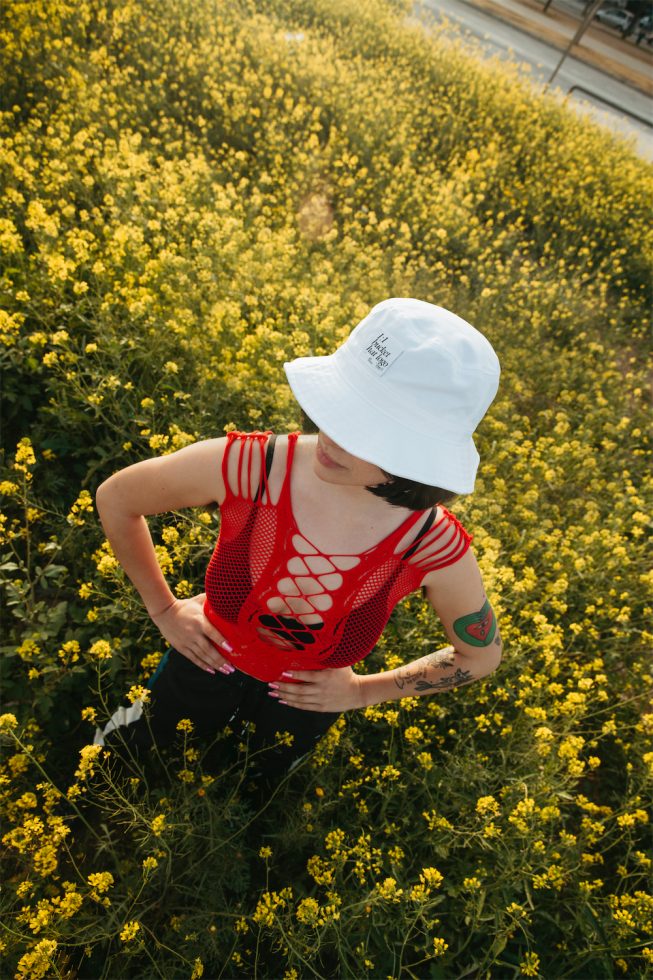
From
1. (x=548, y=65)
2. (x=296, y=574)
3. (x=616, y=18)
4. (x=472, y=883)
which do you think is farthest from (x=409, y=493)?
(x=616, y=18)

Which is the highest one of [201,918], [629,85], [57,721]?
[629,85]

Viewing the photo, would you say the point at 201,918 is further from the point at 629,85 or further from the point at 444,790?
the point at 629,85

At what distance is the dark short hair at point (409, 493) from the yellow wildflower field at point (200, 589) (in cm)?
105

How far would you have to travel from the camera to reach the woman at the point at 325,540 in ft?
3.70

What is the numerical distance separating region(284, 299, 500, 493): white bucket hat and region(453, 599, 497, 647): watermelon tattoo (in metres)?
0.57

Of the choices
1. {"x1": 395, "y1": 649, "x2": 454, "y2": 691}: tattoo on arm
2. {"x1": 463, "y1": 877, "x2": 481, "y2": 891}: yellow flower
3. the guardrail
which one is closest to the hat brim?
{"x1": 395, "y1": 649, "x2": 454, "y2": 691}: tattoo on arm

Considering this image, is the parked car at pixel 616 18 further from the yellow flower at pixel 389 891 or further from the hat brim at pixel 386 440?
the yellow flower at pixel 389 891

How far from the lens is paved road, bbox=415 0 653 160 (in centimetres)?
1600

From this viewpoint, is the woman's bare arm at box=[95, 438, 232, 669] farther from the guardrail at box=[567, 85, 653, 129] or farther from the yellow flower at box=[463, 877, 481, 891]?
the guardrail at box=[567, 85, 653, 129]

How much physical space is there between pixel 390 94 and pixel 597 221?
362cm

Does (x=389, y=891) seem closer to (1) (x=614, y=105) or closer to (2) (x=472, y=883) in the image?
(2) (x=472, y=883)

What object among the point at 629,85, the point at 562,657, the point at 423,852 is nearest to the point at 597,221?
the point at 562,657

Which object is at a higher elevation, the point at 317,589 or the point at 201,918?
the point at 317,589

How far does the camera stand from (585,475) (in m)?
4.28
